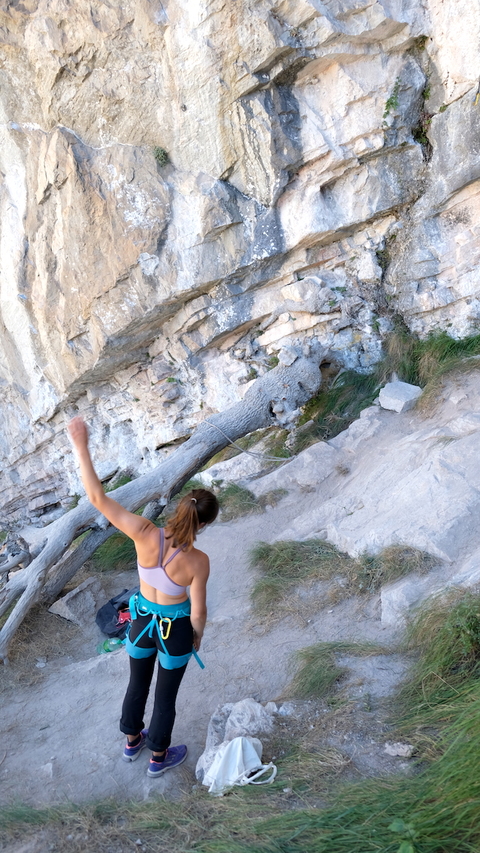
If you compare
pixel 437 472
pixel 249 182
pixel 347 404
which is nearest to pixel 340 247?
pixel 249 182

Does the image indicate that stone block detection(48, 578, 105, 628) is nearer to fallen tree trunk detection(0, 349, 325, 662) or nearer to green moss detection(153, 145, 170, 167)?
fallen tree trunk detection(0, 349, 325, 662)

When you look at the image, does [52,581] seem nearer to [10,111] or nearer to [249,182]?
[249,182]

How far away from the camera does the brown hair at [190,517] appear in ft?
7.89

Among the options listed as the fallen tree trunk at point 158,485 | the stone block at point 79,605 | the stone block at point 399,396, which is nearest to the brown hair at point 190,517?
the fallen tree trunk at point 158,485

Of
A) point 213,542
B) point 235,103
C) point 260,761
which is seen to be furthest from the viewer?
point 235,103

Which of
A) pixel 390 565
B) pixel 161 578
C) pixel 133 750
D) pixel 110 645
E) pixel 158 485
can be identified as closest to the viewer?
pixel 161 578

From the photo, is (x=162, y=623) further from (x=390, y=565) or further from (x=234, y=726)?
(x=390, y=565)

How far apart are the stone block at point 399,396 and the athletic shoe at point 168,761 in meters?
3.85

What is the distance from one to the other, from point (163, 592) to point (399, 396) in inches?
154

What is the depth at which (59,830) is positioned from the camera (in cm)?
224

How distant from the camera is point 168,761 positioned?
2695 millimetres

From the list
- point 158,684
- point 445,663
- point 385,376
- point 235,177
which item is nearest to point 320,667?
point 445,663

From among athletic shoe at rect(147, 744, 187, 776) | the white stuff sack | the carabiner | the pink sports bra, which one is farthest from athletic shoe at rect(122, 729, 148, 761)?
the pink sports bra

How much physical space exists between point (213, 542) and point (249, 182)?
166 inches
